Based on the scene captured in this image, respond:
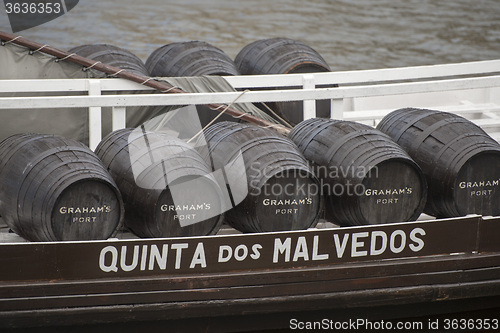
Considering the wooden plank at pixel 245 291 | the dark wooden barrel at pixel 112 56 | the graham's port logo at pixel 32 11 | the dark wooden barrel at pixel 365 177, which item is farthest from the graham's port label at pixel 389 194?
the graham's port logo at pixel 32 11

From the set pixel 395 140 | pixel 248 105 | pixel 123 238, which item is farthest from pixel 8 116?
pixel 395 140

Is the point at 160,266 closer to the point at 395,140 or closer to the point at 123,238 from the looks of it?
the point at 123,238

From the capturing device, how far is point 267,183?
5.67 m

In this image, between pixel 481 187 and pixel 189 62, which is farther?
pixel 189 62

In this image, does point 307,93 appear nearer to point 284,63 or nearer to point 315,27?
point 284,63

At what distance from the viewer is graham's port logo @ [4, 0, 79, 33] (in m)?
16.7

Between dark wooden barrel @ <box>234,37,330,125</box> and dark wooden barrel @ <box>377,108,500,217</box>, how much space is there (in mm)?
2395

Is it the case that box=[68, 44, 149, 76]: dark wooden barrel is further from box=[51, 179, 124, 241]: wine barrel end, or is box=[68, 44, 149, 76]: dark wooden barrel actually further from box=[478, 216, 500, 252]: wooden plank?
box=[478, 216, 500, 252]: wooden plank

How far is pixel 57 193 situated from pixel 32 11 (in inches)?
519

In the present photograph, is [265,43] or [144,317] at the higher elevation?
[265,43]

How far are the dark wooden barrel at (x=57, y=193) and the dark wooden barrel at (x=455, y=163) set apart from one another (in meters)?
2.43

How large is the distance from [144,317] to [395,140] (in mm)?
2464

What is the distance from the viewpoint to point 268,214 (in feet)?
19.0

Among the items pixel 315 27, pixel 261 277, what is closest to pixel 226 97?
pixel 261 277
